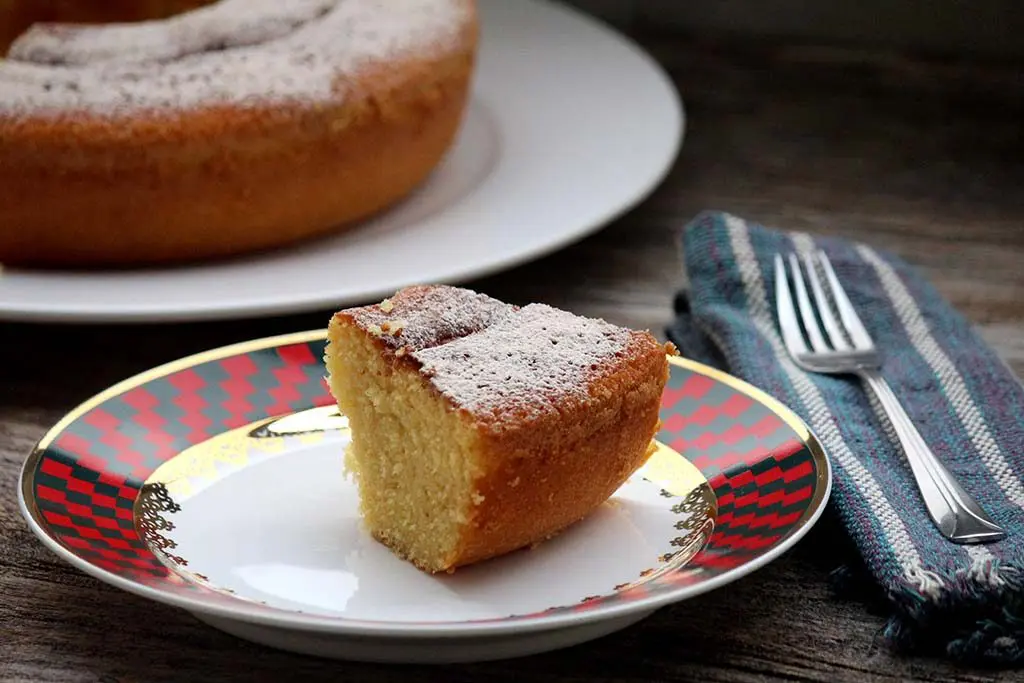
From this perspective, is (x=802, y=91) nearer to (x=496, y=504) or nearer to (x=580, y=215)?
(x=580, y=215)

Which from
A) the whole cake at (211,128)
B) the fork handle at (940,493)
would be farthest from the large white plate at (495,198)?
the fork handle at (940,493)

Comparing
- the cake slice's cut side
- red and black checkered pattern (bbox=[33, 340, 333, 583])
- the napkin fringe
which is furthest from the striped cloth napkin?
red and black checkered pattern (bbox=[33, 340, 333, 583])

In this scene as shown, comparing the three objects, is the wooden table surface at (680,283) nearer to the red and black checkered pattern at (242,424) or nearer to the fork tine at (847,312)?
the red and black checkered pattern at (242,424)

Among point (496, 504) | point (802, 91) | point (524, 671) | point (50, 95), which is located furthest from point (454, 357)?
point (802, 91)

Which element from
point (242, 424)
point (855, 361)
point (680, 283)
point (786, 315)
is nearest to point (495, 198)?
point (680, 283)

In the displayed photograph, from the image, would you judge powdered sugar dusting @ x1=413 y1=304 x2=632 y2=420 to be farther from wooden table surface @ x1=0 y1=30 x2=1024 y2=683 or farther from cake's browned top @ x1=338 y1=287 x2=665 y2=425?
wooden table surface @ x1=0 y1=30 x2=1024 y2=683
